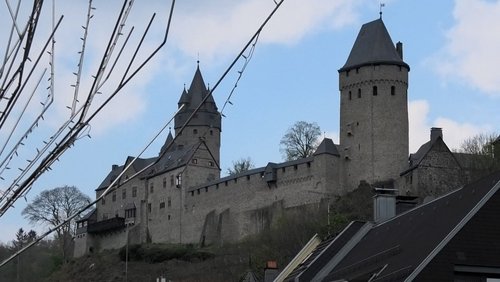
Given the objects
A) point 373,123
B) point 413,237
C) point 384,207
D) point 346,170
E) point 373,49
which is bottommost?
point 413,237

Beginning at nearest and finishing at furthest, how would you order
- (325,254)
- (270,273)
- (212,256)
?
(325,254) → (270,273) → (212,256)

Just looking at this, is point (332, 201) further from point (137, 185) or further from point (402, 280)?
point (402, 280)

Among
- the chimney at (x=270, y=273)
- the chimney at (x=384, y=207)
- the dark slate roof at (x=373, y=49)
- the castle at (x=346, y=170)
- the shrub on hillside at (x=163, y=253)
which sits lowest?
the chimney at (x=270, y=273)

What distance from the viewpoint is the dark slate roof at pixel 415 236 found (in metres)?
14.5

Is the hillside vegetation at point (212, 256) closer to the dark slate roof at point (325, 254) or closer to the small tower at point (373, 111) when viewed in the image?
the small tower at point (373, 111)

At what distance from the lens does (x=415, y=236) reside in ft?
53.4

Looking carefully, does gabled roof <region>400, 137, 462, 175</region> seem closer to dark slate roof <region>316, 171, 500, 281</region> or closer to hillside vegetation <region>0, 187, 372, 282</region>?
hillside vegetation <region>0, 187, 372, 282</region>

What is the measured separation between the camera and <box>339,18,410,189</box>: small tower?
72.2m

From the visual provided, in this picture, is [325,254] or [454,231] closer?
[454,231]

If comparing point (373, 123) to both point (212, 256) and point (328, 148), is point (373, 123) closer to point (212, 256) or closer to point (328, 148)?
point (328, 148)

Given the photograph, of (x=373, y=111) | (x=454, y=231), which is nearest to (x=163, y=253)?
(x=373, y=111)

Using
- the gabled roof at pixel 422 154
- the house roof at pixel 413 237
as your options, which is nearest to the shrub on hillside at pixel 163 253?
the gabled roof at pixel 422 154

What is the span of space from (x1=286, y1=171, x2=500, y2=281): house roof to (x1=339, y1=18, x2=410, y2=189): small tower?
5196 centimetres

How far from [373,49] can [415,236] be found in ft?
200
